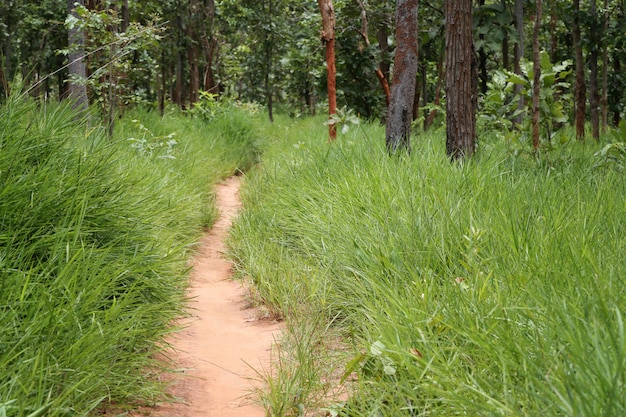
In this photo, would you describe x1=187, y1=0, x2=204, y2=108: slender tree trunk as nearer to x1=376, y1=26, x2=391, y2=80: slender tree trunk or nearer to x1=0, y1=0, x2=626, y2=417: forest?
x1=376, y1=26, x2=391, y2=80: slender tree trunk

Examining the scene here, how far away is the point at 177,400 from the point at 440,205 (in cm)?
190

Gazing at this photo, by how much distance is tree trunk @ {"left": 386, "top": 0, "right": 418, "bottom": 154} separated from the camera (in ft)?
18.6

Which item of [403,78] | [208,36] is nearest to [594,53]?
[403,78]

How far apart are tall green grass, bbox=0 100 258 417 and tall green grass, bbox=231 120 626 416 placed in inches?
31.0

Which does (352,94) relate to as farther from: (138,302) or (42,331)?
(42,331)

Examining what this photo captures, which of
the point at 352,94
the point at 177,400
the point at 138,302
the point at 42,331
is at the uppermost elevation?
the point at 352,94

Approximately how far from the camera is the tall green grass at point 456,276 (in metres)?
1.90

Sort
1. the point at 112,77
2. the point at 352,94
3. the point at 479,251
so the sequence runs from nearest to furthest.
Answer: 1. the point at 479,251
2. the point at 112,77
3. the point at 352,94

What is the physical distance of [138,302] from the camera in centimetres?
325

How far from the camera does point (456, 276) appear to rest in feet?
10.0

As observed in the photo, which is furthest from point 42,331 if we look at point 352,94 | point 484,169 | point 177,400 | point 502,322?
point 352,94

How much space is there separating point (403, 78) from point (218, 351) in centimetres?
337

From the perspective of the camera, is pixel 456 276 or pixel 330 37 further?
pixel 330 37

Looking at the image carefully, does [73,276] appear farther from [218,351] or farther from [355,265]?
[355,265]
